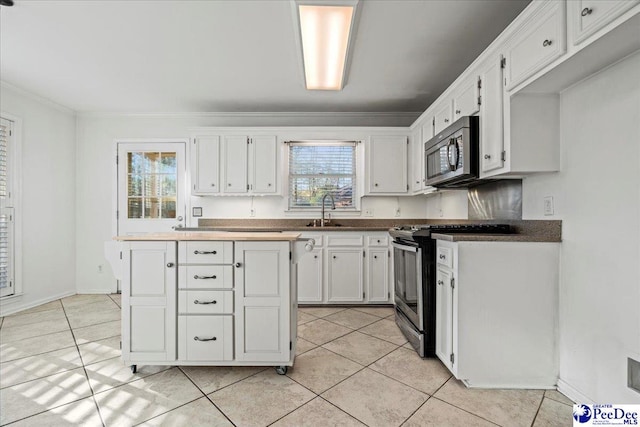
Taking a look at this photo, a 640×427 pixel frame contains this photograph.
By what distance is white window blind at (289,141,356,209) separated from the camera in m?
4.24

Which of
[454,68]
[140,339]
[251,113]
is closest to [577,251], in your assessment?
[454,68]

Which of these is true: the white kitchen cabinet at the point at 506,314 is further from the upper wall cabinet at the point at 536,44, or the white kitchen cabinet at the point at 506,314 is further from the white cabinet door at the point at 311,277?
the white cabinet door at the point at 311,277

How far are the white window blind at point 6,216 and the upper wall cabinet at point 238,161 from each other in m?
1.98

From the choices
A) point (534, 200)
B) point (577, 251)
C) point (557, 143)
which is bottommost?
point (577, 251)

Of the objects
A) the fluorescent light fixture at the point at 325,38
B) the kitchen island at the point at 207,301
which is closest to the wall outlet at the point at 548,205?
the kitchen island at the point at 207,301

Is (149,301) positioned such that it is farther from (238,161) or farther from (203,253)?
(238,161)

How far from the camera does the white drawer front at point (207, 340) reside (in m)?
2.01

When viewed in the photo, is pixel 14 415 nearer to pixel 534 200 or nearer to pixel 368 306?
pixel 368 306

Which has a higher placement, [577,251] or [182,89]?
[182,89]

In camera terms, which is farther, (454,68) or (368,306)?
(368,306)

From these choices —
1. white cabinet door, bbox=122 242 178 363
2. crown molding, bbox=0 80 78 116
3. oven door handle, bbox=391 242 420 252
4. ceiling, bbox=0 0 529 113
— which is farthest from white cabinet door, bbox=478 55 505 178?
crown molding, bbox=0 80 78 116

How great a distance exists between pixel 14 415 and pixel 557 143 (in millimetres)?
3523

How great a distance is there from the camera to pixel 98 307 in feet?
12.0

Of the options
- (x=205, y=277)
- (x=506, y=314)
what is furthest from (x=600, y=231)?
(x=205, y=277)
